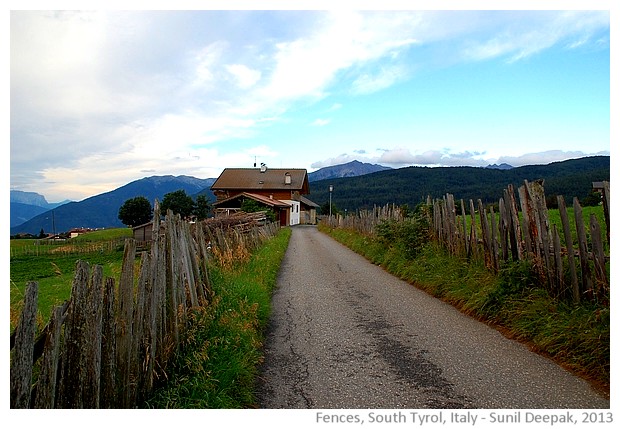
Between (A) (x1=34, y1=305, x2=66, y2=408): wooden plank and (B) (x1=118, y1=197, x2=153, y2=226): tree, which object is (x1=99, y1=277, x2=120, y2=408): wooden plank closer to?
(A) (x1=34, y1=305, x2=66, y2=408): wooden plank

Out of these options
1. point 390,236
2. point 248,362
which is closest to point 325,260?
point 390,236

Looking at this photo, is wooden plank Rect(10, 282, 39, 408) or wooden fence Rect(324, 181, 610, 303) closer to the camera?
wooden plank Rect(10, 282, 39, 408)

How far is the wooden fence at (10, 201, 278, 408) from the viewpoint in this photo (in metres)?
2.73

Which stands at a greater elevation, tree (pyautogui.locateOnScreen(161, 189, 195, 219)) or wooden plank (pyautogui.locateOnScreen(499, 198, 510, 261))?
tree (pyautogui.locateOnScreen(161, 189, 195, 219))

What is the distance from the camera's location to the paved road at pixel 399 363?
4.02 m

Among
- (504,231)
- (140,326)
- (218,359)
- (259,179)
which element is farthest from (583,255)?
(259,179)

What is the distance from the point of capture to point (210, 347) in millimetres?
4664

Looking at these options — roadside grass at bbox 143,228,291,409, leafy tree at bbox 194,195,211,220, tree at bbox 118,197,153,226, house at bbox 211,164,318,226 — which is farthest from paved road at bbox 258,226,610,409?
tree at bbox 118,197,153,226

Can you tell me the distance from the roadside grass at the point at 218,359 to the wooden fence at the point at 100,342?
0.58 feet

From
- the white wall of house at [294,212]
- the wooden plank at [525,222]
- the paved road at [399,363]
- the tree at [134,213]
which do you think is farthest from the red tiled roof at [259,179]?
the wooden plank at [525,222]

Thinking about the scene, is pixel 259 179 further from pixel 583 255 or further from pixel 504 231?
pixel 583 255

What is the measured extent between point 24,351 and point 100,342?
0.57m

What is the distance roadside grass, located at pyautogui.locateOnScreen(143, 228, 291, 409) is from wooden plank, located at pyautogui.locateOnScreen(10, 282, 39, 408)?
3.70ft

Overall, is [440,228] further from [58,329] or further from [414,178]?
[414,178]
